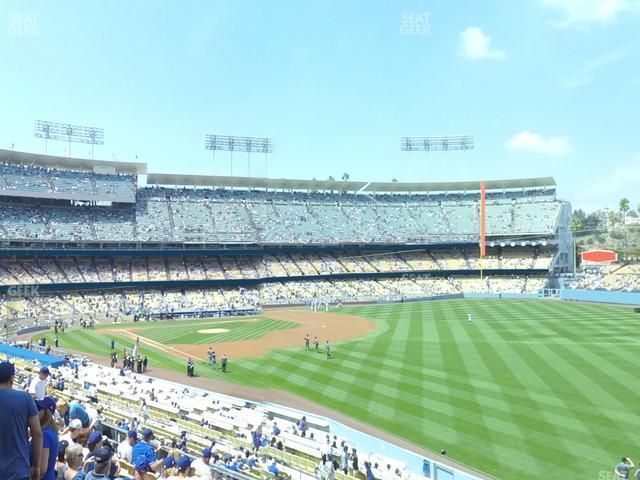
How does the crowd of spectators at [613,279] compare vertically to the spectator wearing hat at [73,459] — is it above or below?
below

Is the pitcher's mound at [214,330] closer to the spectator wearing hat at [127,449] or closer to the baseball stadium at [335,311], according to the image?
the baseball stadium at [335,311]

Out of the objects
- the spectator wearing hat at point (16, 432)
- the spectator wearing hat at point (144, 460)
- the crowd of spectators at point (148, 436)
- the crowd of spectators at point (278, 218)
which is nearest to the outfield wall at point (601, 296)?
the crowd of spectators at point (278, 218)

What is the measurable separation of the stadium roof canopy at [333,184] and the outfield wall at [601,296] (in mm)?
25375

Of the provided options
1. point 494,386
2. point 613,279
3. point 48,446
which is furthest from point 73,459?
point 613,279

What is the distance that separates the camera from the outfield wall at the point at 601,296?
5378cm

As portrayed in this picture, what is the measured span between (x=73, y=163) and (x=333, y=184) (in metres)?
39.0

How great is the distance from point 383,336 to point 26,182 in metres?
47.1

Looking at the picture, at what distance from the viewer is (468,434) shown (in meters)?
16.9

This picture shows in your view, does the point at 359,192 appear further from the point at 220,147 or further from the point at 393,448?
the point at 393,448

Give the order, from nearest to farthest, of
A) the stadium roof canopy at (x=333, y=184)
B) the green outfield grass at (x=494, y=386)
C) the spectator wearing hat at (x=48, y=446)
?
1. the spectator wearing hat at (x=48, y=446)
2. the green outfield grass at (x=494, y=386)
3. the stadium roof canopy at (x=333, y=184)

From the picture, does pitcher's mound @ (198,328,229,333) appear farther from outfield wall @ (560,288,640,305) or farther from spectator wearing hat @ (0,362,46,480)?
outfield wall @ (560,288,640,305)

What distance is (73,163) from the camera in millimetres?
63125

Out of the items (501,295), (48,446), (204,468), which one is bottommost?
(501,295)

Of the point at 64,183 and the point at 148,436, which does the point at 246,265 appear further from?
the point at 148,436
